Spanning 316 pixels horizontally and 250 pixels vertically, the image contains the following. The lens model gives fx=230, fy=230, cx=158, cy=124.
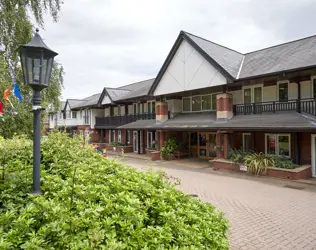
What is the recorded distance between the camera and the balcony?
23906mm

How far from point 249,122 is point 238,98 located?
3.55m

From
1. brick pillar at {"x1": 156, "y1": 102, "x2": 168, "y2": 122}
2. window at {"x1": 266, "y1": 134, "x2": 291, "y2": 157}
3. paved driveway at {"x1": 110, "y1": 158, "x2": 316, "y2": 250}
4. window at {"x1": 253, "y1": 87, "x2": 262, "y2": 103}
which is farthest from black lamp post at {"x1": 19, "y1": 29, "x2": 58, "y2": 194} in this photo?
brick pillar at {"x1": 156, "y1": 102, "x2": 168, "y2": 122}

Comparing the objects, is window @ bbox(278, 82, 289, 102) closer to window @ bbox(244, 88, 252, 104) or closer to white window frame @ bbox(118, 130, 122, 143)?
window @ bbox(244, 88, 252, 104)

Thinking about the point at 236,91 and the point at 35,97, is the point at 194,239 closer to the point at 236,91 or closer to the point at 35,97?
the point at 35,97

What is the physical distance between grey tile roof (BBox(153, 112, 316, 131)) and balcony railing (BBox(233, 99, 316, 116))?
0.51 meters

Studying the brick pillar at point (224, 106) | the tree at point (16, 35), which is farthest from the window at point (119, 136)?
the tree at point (16, 35)

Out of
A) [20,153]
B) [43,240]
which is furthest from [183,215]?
[20,153]

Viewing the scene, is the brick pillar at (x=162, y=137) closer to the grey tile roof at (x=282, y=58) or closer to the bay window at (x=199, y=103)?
the bay window at (x=199, y=103)

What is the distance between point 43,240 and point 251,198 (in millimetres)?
8188

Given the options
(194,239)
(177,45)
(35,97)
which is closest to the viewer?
(194,239)

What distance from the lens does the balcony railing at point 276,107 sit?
1280 cm

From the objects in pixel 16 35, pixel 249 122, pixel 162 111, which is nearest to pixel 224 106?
pixel 249 122

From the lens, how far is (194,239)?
2.77m

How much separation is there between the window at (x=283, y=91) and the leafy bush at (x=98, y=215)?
12.8 metres
